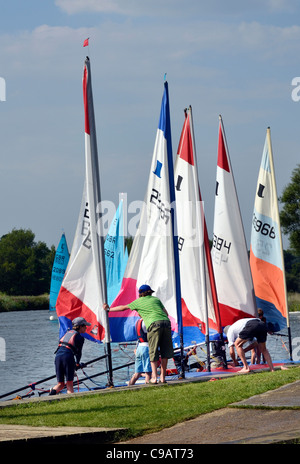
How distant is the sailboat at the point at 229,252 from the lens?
15.3 m

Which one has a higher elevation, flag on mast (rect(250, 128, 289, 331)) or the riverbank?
flag on mast (rect(250, 128, 289, 331))

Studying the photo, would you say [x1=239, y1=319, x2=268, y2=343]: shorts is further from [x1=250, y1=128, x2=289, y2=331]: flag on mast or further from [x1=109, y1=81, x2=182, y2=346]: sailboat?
[x1=250, y1=128, x2=289, y2=331]: flag on mast

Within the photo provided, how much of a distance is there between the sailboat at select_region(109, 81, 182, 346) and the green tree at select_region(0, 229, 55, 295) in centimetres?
7789

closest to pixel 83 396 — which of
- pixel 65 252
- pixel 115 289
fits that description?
pixel 115 289

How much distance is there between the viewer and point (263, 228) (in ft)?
56.3

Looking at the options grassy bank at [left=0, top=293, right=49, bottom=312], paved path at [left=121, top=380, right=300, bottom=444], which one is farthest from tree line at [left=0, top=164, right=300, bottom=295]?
paved path at [left=121, top=380, right=300, bottom=444]

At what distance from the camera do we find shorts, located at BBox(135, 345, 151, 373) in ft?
36.4

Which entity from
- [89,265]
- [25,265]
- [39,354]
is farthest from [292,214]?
[25,265]

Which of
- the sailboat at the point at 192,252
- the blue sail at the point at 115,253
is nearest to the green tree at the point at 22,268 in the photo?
the blue sail at the point at 115,253

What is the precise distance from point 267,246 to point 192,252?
282 centimetres

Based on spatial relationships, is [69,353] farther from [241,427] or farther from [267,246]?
[267,246]

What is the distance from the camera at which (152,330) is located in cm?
1045

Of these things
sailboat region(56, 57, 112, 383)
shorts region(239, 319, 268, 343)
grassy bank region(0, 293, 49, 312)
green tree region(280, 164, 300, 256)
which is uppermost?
green tree region(280, 164, 300, 256)

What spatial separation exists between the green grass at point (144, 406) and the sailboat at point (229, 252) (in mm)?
5016
